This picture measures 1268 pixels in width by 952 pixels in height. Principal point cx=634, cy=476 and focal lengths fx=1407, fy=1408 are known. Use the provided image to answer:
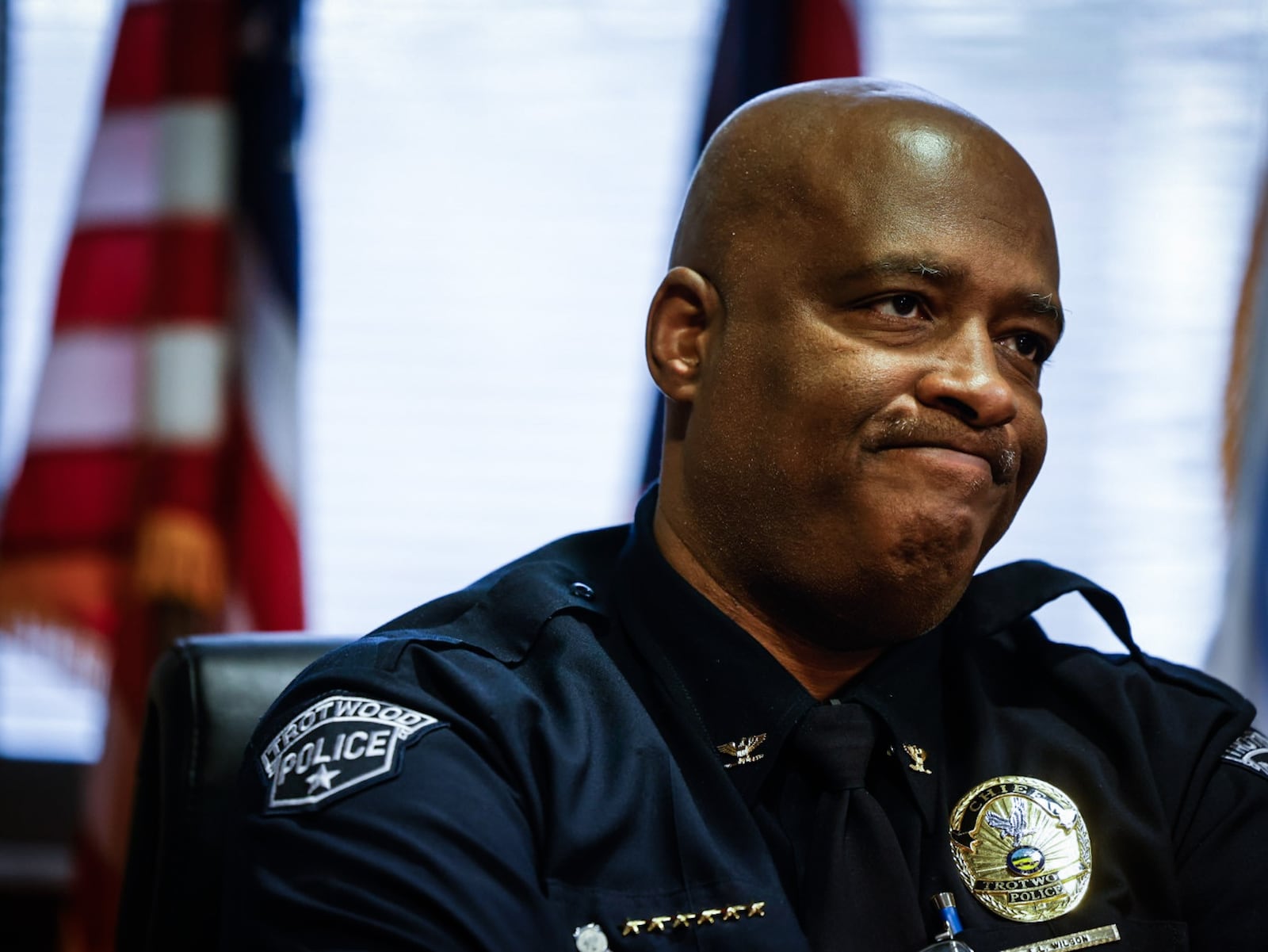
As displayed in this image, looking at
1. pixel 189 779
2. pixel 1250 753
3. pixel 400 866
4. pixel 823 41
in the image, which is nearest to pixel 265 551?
pixel 189 779

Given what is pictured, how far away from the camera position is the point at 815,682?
1.36 meters

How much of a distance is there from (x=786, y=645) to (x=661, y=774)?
229 millimetres

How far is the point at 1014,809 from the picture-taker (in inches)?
49.5

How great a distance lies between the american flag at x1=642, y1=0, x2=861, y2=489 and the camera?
8.07ft

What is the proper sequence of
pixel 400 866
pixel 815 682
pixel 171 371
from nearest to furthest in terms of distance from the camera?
pixel 400 866 → pixel 815 682 → pixel 171 371

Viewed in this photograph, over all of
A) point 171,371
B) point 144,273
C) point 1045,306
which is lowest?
point 1045,306

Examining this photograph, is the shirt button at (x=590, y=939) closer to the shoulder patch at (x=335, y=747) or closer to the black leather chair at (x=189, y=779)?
the shoulder patch at (x=335, y=747)

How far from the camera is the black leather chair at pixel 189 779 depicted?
1237mm

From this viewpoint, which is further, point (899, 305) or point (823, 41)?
point (823, 41)

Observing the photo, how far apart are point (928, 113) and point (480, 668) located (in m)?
0.65

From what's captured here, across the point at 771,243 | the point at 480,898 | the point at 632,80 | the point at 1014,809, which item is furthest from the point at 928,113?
the point at 632,80

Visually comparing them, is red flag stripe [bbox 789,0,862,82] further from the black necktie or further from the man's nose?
the black necktie

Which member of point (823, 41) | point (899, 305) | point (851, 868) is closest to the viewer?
point (851, 868)

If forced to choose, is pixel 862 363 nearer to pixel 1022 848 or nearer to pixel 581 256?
pixel 1022 848
